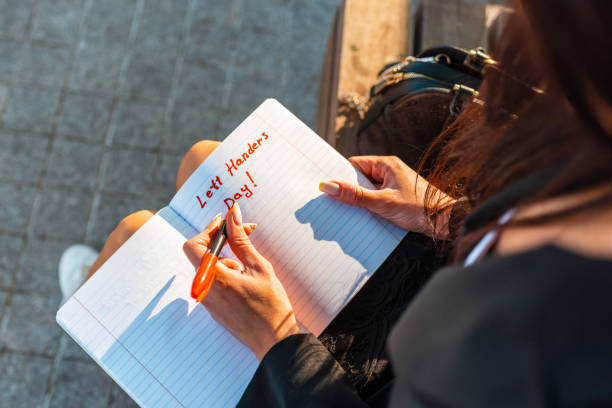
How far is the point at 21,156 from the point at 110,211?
419 millimetres

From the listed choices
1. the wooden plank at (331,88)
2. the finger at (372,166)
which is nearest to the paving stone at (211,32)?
the wooden plank at (331,88)

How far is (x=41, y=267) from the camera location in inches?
66.7

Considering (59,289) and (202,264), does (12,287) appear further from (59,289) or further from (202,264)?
(202,264)

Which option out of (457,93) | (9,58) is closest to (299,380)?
(457,93)

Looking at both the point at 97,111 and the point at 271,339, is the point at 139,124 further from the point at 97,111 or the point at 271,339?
the point at 271,339

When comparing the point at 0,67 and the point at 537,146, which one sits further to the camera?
the point at 0,67

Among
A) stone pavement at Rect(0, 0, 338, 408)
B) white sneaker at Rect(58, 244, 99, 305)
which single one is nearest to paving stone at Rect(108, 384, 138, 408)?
stone pavement at Rect(0, 0, 338, 408)

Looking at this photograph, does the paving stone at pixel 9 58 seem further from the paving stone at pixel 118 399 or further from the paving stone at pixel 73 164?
the paving stone at pixel 118 399

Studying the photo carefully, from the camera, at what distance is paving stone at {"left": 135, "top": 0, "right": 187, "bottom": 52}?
198 cm

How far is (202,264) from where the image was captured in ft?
2.84

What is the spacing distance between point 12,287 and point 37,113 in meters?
0.70

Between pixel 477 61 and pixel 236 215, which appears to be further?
pixel 477 61

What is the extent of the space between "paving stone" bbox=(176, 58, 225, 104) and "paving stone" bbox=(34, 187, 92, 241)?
1.90 feet

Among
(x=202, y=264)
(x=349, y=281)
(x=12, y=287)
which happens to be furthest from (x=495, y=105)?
(x=12, y=287)
